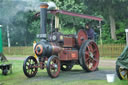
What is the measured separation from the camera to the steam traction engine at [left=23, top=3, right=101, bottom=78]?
8312 millimetres

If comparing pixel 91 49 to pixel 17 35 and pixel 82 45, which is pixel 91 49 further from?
pixel 17 35

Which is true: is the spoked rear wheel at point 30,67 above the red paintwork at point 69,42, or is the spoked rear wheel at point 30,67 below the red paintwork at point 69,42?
below

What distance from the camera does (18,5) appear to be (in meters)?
12.8

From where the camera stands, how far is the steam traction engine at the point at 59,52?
27.3ft

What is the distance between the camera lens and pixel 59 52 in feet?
29.1

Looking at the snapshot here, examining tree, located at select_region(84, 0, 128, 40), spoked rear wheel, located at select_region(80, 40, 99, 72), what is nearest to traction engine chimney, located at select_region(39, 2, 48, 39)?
spoked rear wheel, located at select_region(80, 40, 99, 72)

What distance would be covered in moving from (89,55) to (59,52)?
1576 mm

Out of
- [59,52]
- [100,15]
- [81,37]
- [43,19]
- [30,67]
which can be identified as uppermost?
[100,15]

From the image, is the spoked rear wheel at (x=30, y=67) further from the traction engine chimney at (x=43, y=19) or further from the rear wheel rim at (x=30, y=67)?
the traction engine chimney at (x=43, y=19)

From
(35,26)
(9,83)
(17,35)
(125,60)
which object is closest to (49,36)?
(9,83)

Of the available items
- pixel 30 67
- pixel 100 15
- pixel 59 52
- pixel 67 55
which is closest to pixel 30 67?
pixel 30 67

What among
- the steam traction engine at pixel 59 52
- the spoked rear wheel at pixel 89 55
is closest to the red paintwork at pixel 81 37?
the steam traction engine at pixel 59 52

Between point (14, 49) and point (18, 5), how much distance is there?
14.2 m

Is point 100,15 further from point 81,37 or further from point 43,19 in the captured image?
point 43,19
